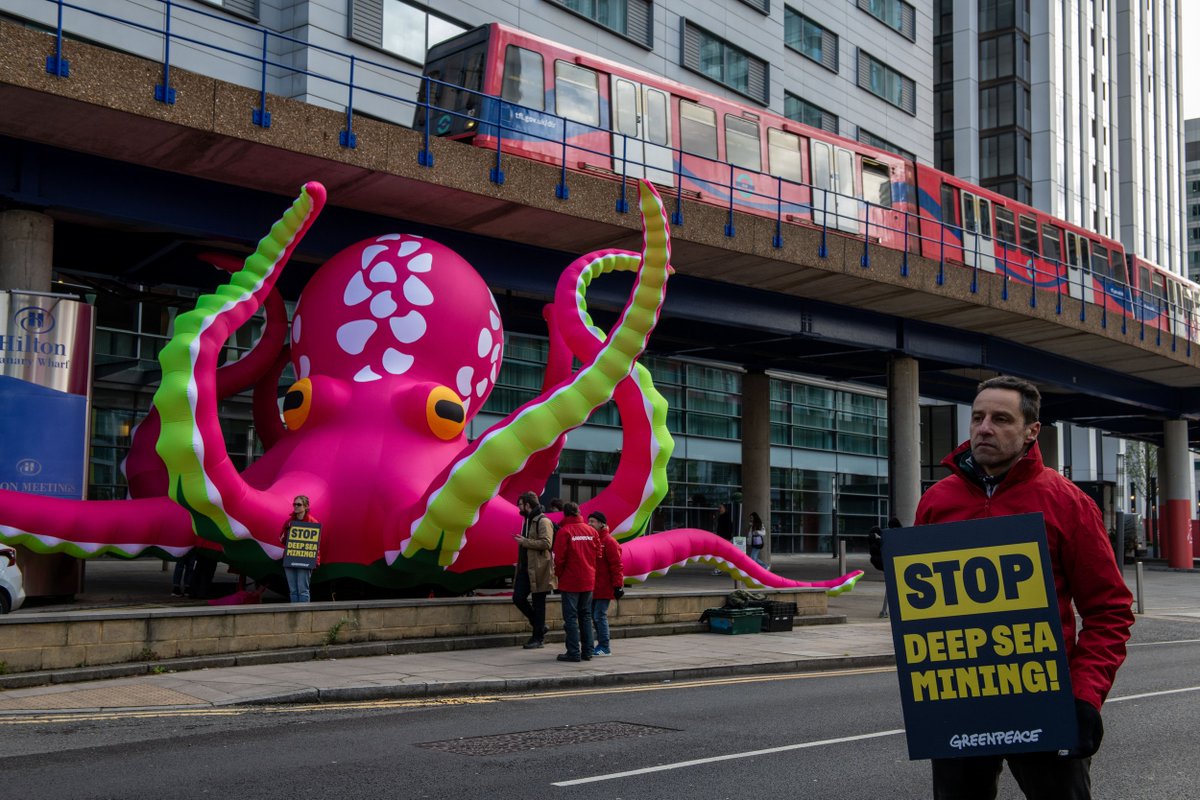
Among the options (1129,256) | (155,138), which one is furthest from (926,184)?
(155,138)

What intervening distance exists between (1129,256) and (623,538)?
27.8m

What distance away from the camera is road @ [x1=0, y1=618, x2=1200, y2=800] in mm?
7172

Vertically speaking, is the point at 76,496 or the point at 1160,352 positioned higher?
the point at 1160,352

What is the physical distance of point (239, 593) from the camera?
15117 mm

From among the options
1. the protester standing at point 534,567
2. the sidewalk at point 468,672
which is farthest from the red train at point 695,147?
the sidewalk at point 468,672

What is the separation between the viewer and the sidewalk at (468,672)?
10383mm

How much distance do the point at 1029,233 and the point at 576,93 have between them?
1574 cm

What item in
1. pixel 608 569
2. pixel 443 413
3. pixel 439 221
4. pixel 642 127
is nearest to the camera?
pixel 608 569

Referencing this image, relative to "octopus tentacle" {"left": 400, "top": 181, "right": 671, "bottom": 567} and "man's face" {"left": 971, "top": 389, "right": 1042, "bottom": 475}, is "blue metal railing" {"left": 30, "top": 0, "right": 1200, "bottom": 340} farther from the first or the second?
"man's face" {"left": 971, "top": 389, "right": 1042, "bottom": 475}

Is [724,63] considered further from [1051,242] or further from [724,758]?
[724,758]

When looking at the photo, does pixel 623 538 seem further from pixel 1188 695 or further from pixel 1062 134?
pixel 1062 134

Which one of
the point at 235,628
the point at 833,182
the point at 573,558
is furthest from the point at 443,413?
the point at 833,182

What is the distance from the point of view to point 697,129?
78.8 ft

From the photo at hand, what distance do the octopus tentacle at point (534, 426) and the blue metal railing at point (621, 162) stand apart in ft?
14.8
